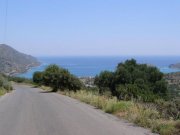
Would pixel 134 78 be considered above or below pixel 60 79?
above

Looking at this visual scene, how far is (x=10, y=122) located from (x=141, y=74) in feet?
155

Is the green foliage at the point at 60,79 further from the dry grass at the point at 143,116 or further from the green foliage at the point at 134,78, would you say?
the dry grass at the point at 143,116

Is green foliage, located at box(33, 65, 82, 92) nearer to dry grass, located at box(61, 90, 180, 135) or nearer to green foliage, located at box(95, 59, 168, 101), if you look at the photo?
green foliage, located at box(95, 59, 168, 101)

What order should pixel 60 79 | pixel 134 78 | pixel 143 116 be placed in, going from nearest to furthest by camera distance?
pixel 143 116 < pixel 60 79 < pixel 134 78

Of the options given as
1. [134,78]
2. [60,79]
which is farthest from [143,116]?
[134,78]

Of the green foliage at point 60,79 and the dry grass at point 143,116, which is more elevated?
the dry grass at point 143,116

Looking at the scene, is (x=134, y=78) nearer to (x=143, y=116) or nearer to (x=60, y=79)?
(x=60, y=79)

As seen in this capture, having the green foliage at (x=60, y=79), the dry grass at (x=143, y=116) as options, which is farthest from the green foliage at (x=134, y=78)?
the dry grass at (x=143, y=116)

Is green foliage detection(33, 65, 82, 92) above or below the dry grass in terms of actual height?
below

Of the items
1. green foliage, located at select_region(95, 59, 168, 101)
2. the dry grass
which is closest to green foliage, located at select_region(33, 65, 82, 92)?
green foliage, located at select_region(95, 59, 168, 101)

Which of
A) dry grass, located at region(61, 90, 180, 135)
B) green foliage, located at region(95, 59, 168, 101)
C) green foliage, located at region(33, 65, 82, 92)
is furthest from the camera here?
green foliage, located at region(95, 59, 168, 101)

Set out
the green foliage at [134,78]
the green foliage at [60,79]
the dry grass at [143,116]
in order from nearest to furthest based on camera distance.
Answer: the dry grass at [143,116], the green foliage at [60,79], the green foliage at [134,78]

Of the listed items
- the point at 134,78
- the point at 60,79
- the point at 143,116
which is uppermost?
the point at 143,116

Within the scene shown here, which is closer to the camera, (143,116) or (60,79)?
(143,116)
